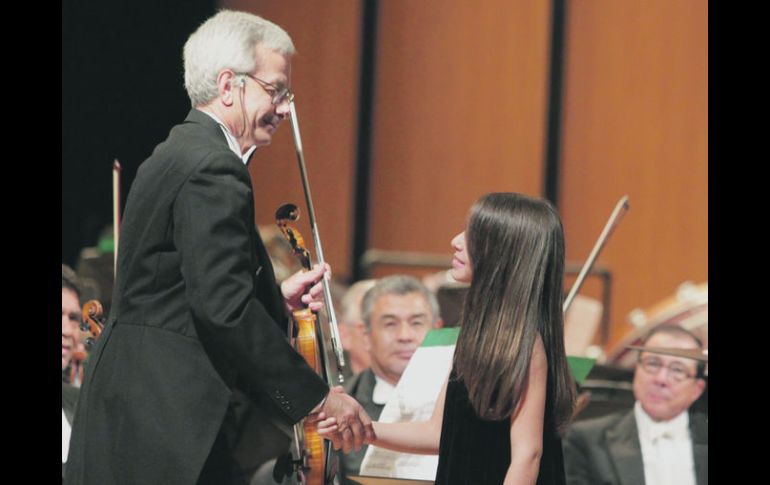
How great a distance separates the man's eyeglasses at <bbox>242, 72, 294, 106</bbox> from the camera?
2656 mm

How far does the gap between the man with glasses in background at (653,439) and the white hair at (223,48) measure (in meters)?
1.90

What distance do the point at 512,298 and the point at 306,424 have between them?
509 mm

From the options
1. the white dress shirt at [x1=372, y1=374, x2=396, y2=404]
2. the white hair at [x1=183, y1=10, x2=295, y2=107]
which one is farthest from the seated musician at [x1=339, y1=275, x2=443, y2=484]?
the white hair at [x1=183, y1=10, x2=295, y2=107]

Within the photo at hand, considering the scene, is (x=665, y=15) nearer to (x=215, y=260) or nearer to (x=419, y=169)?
(x=419, y=169)

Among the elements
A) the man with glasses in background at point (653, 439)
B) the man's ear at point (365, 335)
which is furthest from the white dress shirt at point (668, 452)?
the man's ear at point (365, 335)

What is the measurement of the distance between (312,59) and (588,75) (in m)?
1.70

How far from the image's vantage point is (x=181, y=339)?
8.20ft

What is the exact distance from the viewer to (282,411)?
101 inches

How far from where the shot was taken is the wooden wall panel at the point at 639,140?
24.4ft

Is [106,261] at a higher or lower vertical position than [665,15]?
lower

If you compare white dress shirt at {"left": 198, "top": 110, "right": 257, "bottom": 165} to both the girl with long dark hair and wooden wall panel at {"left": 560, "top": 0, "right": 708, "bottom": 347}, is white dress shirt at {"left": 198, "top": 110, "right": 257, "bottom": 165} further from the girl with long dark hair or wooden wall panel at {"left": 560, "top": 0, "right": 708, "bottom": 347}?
wooden wall panel at {"left": 560, "top": 0, "right": 708, "bottom": 347}

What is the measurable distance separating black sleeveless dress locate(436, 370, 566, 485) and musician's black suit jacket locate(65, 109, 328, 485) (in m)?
0.30

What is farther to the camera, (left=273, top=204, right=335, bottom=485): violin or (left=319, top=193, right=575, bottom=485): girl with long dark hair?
(left=273, top=204, right=335, bottom=485): violin
